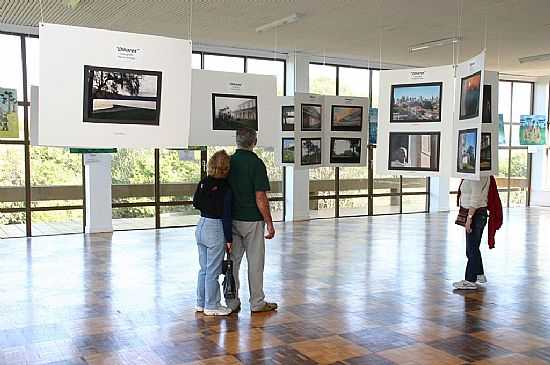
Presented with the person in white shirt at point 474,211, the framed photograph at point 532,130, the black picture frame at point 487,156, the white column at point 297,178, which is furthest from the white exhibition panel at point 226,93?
the framed photograph at point 532,130

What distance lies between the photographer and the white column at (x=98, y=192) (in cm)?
1344

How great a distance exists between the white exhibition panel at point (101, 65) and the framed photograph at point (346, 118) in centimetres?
540

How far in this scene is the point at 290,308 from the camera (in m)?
6.85

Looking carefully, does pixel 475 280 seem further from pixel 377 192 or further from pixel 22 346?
pixel 377 192

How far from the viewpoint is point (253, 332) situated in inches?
233

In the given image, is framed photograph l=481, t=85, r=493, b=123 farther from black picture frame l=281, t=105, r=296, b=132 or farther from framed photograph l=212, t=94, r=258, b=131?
black picture frame l=281, t=105, r=296, b=132

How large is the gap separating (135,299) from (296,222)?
897cm

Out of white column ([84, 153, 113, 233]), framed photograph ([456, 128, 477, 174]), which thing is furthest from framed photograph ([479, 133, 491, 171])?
white column ([84, 153, 113, 233])

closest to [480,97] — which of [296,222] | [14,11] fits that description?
[14,11]

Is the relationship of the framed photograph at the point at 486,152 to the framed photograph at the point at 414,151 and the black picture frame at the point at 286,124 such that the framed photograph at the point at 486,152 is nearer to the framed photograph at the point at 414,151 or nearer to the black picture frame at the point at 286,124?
the framed photograph at the point at 414,151

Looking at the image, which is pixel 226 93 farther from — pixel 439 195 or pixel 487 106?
pixel 439 195

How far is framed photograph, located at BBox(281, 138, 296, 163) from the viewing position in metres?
10.9

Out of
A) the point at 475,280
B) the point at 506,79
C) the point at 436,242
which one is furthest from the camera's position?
the point at 506,79

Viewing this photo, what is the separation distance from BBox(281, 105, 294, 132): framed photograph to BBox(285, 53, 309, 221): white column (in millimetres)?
5036
